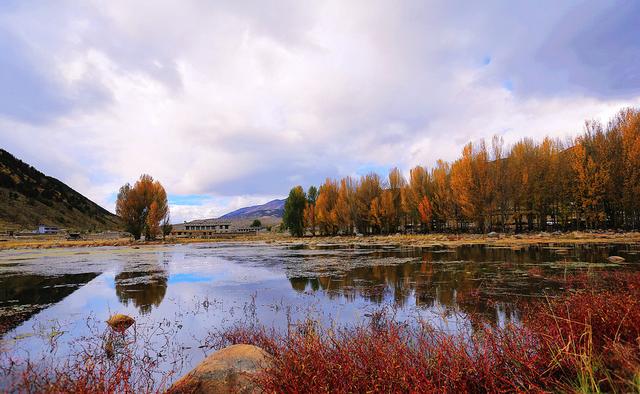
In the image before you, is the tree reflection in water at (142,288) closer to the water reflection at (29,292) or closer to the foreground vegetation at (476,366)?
the water reflection at (29,292)

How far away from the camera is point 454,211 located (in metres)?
62.7

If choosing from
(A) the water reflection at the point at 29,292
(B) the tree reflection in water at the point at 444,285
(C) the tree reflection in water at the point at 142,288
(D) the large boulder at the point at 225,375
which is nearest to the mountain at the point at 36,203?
(A) the water reflection at the point at 29,292

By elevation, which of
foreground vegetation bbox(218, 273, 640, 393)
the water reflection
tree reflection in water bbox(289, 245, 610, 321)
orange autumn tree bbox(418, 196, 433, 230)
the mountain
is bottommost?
tree reflection in water bbox(289, 245, 610, 321)

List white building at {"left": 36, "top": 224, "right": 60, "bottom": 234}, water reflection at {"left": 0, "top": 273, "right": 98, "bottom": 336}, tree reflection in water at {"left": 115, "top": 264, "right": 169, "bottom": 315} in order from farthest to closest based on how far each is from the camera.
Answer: white building at {"left": 36, "top": 224, "right": 60, "bottom": 234}, tree reflection in water at {"left": 115, "top": 264, "right": 169, "bottom": 315}, water reflection at {"left": 0, "top": 273, "right": 98, "bottom": 336}

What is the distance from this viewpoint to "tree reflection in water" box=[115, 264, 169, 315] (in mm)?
13600

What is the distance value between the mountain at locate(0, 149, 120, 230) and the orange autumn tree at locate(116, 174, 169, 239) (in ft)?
122

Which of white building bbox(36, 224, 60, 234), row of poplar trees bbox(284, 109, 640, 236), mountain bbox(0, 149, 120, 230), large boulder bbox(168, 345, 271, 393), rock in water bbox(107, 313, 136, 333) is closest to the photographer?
large boulder bbox(168, 345, 271, 393)

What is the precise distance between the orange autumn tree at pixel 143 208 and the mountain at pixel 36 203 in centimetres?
3713

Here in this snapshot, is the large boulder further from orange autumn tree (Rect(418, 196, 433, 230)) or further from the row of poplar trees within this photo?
orange autumn tree (Rect(418, 196, 433, 230))

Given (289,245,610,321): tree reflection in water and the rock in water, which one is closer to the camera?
the rock in water

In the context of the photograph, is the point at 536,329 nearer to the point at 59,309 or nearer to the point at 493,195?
the point at 59,309

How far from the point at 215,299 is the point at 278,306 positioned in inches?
128

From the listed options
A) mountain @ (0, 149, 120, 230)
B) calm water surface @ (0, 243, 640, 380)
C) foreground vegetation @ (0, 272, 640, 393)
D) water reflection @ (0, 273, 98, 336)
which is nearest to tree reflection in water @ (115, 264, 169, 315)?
calm water surface @ (0, 243, 640, 380)

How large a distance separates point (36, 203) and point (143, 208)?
59.1 meters
